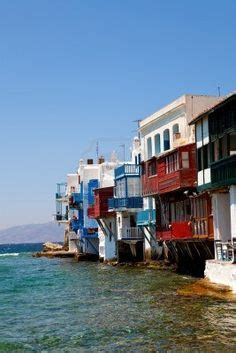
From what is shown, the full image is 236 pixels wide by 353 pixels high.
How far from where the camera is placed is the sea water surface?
18359 millimetres

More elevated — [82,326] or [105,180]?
[105,180]

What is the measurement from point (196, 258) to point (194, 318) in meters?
21.0

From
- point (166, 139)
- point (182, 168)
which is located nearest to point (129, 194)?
point (166, 139)

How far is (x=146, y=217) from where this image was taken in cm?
5094

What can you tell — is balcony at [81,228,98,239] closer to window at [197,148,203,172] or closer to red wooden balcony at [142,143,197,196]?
red wooden balcony at [142,143,197,196]

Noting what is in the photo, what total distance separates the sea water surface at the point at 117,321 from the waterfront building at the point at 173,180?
19.3ft

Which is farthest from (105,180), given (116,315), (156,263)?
(116,315)

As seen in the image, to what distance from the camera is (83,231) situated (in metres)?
75.9

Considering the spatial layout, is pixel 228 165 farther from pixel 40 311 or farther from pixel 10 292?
pixel 10 292

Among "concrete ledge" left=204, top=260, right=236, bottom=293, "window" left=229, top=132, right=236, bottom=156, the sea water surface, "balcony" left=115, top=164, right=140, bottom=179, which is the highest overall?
"balcony" left=115, top=164, right=140, bottom=179

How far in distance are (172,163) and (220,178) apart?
345 inches

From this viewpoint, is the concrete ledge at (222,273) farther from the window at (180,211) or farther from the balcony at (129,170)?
the balcony at (129,170)

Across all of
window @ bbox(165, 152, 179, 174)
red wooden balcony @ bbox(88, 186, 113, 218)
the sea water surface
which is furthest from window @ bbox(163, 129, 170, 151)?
the sea water surface

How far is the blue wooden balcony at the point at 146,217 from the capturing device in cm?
4935
